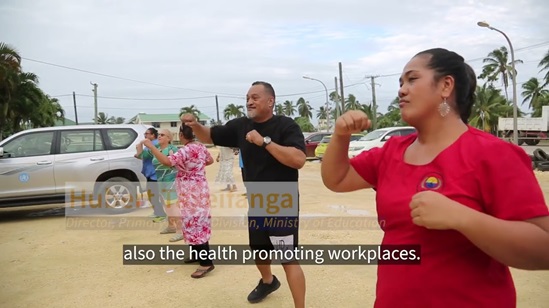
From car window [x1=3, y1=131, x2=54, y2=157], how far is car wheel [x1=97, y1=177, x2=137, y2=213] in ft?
4.04

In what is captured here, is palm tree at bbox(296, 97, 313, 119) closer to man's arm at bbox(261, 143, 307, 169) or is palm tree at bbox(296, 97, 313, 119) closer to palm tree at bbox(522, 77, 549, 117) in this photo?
palm tree at bbox(522, 77, 549, 117)

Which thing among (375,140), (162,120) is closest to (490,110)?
(375,140)

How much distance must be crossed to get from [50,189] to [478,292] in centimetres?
780

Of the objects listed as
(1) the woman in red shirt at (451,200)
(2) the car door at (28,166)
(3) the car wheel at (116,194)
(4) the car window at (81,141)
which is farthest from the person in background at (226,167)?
(1) the woman in red shirt at (451,200)

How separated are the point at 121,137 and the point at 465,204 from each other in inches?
307

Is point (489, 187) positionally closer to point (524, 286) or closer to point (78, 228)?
point (524, 286)

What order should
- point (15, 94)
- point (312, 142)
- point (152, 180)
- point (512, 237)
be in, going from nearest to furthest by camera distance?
point (512, 237) → point (152, 180) → point (312, 142) → point (15, 94)

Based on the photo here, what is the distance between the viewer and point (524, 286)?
3.72 meters

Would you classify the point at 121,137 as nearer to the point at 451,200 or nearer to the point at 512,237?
the point at 451,200

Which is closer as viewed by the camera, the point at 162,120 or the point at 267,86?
the point at 267,86

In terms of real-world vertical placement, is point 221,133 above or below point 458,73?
below

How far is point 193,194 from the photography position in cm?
446

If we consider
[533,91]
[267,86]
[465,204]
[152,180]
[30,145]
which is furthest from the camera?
[533,91]

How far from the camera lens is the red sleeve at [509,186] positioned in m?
1.13
